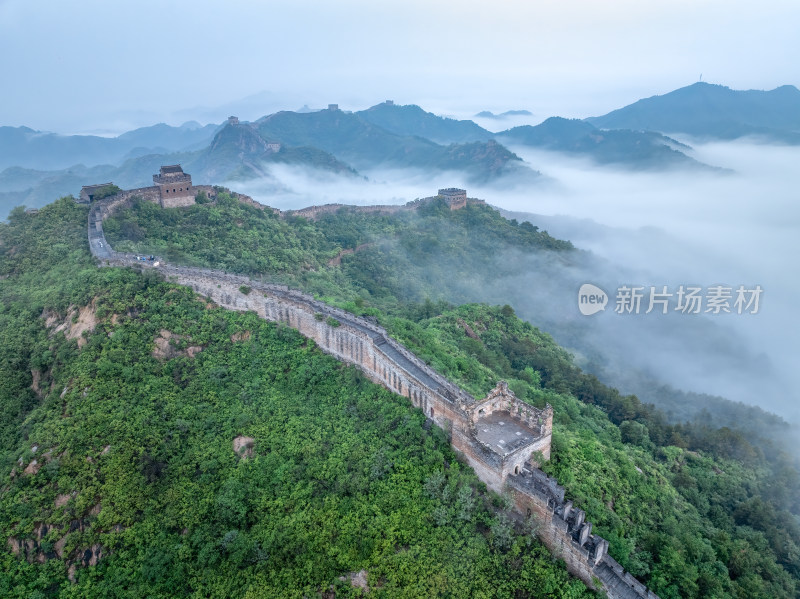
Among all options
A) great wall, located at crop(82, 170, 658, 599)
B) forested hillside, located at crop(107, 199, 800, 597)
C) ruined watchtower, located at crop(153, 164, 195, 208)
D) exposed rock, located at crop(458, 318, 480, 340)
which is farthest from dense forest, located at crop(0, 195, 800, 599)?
exposed rock, located at crop(458, 318, 480, 340)

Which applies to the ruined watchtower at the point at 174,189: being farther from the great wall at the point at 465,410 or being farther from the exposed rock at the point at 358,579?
the exposed rock at the point at 358,579

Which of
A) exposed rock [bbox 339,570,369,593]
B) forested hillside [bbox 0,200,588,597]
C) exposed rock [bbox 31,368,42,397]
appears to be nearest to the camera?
exposed rock [bbox 339,570,369,593]

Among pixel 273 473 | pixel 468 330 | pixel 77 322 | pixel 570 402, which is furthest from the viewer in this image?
pixel 468 330

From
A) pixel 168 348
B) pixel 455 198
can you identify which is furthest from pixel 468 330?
pixel 455 198

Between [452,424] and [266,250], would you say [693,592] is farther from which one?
[266,250]

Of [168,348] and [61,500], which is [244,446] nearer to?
[61,500]

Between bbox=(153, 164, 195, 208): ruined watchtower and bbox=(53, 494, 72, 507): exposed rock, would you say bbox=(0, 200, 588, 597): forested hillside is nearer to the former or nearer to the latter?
bbox=(53, 494, 72, 507): exposed rock
